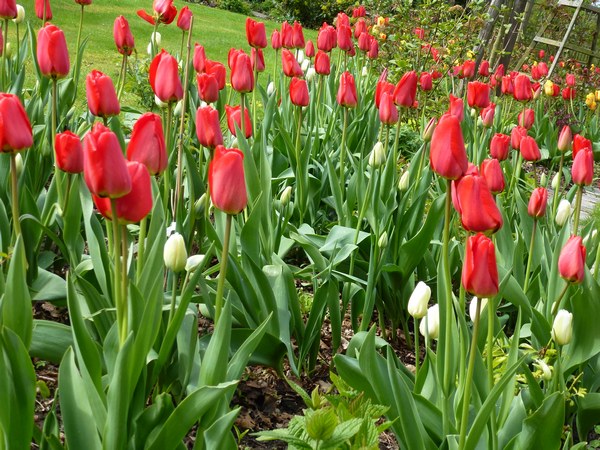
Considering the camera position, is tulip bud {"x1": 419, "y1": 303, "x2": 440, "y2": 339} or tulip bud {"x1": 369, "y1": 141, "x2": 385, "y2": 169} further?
tulip bud {"x1": 369, "y1": 141, "x2": 385, "y2": 169}

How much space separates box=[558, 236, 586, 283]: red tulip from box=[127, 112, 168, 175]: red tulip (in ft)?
3.15

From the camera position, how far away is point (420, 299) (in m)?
1.84

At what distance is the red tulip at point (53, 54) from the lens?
85.5 inches

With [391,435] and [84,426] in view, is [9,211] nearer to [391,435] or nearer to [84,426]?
[84,426]

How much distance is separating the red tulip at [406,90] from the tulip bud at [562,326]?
134cm

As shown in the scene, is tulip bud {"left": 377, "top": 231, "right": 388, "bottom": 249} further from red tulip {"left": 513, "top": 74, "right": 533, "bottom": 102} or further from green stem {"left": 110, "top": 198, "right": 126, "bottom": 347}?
red tulip {"left": 513, "top": 74, "right": 533, "bottom": 102}

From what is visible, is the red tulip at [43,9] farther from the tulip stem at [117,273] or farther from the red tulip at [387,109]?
the tulip stem at [117,273]

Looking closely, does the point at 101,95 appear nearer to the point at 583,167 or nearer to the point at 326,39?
the point at 583,167

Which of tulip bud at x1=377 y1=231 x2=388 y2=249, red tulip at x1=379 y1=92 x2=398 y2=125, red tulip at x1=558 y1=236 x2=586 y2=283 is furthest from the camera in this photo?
red tulip at x1=379 y1=92 x2=398 y2=125

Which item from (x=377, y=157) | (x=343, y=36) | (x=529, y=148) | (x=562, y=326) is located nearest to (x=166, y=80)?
(x=377, y=157)

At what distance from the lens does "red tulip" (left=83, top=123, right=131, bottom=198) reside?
127 centimetres

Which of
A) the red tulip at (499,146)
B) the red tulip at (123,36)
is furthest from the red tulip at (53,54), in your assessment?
the red tulip at (499,146)

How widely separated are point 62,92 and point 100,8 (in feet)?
36.7

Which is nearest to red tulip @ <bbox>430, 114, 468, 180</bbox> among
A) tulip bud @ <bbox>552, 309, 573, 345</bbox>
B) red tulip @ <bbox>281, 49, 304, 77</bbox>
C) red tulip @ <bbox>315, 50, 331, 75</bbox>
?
tulip bud @ <bbox>552, 309, 573, 345</bbox>
